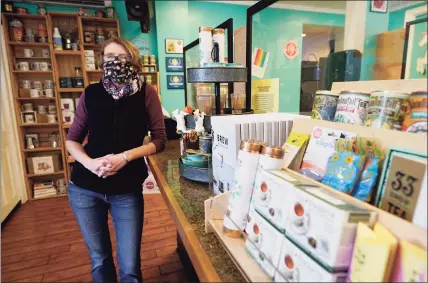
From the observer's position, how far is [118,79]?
3.92 feet

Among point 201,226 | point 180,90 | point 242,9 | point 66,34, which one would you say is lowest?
point 201,226

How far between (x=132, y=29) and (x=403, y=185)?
4183 mm

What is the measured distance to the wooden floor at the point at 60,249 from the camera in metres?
2.00

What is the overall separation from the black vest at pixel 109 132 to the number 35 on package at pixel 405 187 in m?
1.04

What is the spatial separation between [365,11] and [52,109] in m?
4.15

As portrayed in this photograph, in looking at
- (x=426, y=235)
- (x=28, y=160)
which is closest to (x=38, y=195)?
(x=28, y=160)

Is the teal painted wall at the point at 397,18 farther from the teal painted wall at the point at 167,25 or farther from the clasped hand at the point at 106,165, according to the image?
the clasped hand at the point at 106,165

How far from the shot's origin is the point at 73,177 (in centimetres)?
127

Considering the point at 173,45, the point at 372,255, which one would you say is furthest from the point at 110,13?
the point at 372,255

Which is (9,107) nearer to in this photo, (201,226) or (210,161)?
(210,161)

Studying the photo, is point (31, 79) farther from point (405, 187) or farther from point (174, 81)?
point (405, 187)

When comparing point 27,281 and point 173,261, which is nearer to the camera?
point 27,281

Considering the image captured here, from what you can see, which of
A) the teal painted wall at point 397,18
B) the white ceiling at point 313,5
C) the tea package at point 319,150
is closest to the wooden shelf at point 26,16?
the white ceiling at point 313,5

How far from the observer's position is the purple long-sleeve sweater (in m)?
1.25
